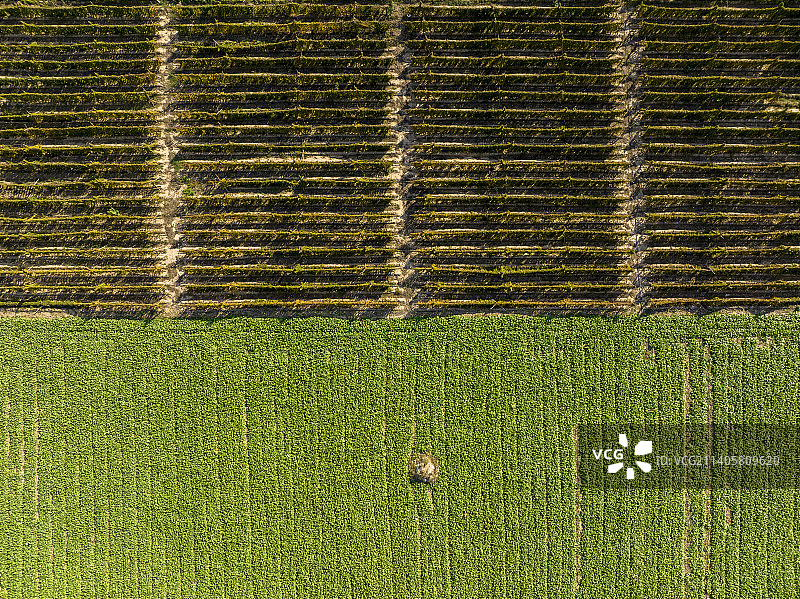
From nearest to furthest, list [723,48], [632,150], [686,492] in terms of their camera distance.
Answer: [686,492], [723,48], [632,150]

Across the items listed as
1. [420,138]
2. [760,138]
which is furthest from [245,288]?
[760,138]

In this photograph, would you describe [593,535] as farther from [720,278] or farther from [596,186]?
[596,186]

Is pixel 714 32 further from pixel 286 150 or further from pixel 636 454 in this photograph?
pixel 286 150

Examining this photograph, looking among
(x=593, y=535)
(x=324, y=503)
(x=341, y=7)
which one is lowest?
(x=593, y=535)

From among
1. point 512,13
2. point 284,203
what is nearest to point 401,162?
point 284,203

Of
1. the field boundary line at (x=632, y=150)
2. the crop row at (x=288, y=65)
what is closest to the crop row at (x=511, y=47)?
the field boundary line at (x=632, y=150)
